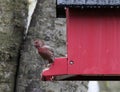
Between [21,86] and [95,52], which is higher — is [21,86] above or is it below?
below

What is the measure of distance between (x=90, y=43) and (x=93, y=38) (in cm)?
3

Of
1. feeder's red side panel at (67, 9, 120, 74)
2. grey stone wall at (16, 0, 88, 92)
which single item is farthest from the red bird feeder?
grey stone wall at (16, 0, 88, 92)

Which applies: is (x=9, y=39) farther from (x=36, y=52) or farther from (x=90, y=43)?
(x=90, y=43)

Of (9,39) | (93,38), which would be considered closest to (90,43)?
(93,38)

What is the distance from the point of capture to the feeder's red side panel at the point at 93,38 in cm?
248

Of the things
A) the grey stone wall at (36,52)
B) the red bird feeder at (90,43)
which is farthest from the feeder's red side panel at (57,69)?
the grey stone wall at (36,52)

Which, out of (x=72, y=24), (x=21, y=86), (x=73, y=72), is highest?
(x=72, y=24)

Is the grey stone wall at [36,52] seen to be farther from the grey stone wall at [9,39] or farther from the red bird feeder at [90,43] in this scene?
the red bird feeder at [90,43]

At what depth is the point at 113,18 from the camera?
8.29 feet

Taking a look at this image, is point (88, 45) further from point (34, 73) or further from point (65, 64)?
point (34, 73)

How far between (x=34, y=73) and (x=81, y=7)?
1.12 meters

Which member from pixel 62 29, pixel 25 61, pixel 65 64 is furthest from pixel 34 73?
pixel 65 64

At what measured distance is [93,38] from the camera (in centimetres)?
252

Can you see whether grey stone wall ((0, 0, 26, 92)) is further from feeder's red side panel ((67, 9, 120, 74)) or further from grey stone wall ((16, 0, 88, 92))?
feeder's red side panel ((67, 9, 120, 74))
